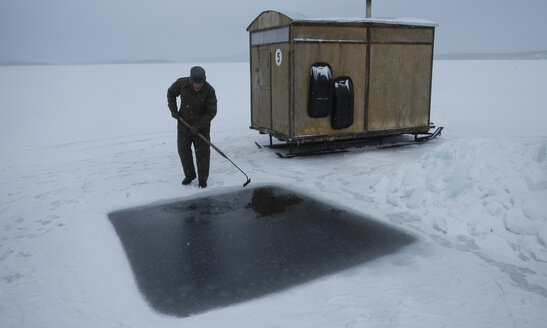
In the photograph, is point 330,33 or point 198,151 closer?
point 198,151

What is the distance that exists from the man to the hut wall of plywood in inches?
80.6

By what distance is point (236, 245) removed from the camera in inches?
180

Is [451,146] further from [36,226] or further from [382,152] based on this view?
[36,226]

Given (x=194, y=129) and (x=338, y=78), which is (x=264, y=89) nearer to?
(x=338, y=78)

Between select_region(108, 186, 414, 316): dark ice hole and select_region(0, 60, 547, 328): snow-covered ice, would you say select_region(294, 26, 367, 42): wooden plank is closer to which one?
select_region(0, 60, 547, 328): snow-covered ice

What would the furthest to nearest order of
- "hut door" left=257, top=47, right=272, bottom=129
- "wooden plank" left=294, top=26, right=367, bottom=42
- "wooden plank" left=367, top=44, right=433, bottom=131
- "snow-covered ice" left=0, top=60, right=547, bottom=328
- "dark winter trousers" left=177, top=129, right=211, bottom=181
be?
1. "hut door" left=257, top=47, right=272, bottom=129
2. "wooden plank" left=367, top=44, right=433, bottom=131
3. "wooden plank" left=294, top=26, right=367, bottom=42
4. "dark winter trousers" left=177, top=129, right=211, bottom=181
5. "snow-covered ice" left=0, top=60, right=547, bottom=328

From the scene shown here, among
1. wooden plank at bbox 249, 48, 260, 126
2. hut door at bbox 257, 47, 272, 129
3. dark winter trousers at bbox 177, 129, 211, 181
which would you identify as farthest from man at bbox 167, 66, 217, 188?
wooden plank at bbox 249, 48, 260, 126

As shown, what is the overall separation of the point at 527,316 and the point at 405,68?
662 cm

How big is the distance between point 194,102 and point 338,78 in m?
3.09

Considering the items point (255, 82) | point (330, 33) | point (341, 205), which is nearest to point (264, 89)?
point (255, 82)

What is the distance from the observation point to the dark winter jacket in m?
6.36

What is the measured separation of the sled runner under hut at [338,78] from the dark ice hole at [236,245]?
2528mm

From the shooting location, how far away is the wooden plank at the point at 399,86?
873 centimetres

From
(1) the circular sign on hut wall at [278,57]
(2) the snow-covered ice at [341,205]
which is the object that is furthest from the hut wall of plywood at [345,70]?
(2) the snow-covered ice at [341,205]
